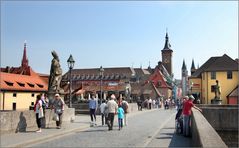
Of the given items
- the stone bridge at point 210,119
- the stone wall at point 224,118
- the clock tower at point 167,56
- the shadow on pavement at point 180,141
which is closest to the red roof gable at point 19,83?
the stone bridge at point 210,119

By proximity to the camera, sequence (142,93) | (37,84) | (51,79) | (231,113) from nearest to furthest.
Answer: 1. (51,79)
2. (231,113)
3. (37,84)
4. (142,93)

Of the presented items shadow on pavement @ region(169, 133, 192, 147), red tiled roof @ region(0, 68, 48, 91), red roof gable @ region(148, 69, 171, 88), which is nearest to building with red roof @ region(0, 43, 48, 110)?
red tiled roof @ region(0, 68, 48, 91)

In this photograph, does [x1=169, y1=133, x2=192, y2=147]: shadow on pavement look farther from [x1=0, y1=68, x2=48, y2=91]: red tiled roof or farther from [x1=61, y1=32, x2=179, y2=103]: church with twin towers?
[x1=61, y1=32, x2=179, y2=103]: church with twin towers

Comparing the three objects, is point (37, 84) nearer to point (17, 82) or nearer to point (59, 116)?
point (17, 82)

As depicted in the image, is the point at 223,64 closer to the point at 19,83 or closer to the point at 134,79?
the point at 19,83

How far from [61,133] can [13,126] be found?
2.08 metres

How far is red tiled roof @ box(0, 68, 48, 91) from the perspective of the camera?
60716 mm

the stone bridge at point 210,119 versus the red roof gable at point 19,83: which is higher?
the red roof gable at point 19,83

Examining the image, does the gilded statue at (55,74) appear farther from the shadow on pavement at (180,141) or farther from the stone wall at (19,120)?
the shadow on pavement at (180,141)

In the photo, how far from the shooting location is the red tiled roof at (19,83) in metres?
60.7

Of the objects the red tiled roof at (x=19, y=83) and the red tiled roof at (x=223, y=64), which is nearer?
the red tiled roof at (x=19, y=83)

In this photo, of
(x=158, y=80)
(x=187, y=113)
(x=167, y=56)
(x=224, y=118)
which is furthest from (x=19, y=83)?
(x=167, y=56)

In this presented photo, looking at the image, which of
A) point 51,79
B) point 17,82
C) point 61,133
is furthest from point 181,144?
point 17,82

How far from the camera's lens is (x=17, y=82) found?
2611 inches
